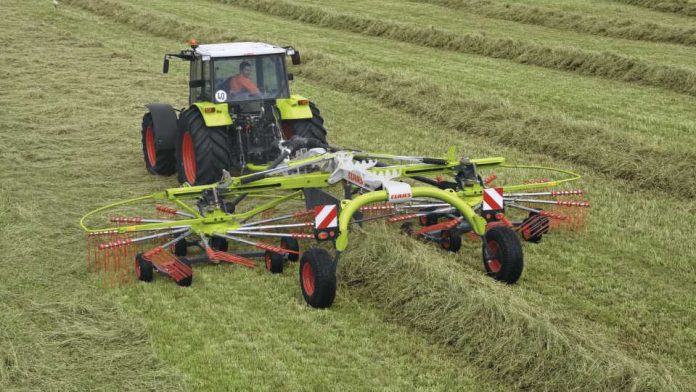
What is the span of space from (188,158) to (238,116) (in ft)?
2.78

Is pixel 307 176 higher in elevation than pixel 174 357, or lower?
higher

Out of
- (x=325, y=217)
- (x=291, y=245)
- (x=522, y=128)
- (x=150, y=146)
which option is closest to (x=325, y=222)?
(x=325, y=217)

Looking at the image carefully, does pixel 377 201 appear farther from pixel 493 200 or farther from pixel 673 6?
pixel 673 6

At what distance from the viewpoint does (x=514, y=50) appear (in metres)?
18.7

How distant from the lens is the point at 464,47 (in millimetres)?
19859

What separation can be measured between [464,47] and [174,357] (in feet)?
47.9

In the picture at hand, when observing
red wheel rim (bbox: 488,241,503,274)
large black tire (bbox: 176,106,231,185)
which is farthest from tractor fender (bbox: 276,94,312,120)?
red wheel rim (bbox: 488,241,503,274)

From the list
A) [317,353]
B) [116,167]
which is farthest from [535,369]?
[116,167]

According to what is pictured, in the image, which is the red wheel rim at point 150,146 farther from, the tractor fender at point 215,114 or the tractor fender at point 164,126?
the tractor fender at point 215,114

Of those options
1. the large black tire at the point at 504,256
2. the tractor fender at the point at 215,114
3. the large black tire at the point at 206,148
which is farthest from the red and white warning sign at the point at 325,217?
the tractor fender at the point at 215,114

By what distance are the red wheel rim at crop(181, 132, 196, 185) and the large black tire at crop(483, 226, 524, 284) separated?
13.1 ft

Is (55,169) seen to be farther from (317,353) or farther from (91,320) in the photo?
(317,353)

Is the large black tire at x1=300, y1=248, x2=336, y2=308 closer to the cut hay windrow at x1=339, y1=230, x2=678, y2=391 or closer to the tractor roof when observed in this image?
the cut hay windrow at x1=339, y1=230, x2=678, y2=391

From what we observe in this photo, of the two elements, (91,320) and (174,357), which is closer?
(174,357)
